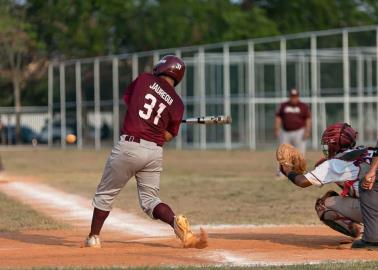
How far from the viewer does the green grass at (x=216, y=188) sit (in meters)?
15.4

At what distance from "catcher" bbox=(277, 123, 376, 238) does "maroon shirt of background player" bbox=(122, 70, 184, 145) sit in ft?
4.05

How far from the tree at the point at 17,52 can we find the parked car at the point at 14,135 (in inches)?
49.9

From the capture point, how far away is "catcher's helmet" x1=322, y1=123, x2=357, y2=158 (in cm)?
1063

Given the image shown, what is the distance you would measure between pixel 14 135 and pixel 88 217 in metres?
42.9

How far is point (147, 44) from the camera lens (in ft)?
188

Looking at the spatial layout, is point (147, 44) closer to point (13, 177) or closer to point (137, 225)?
Result: point (13, 177)

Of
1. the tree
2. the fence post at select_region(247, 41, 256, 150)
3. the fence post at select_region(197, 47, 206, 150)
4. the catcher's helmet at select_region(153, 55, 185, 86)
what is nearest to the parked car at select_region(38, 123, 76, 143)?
the tree

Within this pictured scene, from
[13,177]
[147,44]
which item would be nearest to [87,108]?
[147,44]

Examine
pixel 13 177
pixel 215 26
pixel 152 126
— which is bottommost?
pixel 13 177

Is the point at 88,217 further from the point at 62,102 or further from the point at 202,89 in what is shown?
the point at 62,102

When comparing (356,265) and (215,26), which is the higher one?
(215,26)

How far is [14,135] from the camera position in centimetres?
5700

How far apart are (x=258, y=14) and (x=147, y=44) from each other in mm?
6817

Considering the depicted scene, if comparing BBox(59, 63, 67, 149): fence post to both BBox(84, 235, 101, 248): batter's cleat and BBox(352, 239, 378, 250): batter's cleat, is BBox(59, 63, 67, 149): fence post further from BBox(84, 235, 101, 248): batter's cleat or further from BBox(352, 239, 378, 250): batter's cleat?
BBox(352, 239, 378, 250): batter's cleat
